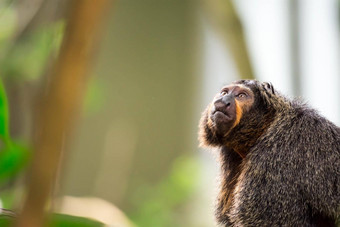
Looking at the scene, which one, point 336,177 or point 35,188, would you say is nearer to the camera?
point 35,188

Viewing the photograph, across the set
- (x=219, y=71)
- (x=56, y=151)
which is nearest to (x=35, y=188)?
(x=56, y=151)

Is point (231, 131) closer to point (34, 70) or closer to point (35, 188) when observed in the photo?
point (34, 70)

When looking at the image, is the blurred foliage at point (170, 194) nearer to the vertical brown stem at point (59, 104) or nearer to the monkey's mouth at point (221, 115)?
the monkey's mouth at point (221, 115)

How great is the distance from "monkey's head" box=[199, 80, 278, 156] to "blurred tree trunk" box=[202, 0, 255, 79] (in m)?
1.46

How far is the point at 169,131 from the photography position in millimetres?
8828

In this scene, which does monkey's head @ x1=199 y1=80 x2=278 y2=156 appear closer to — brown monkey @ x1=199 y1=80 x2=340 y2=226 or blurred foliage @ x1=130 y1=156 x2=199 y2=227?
brown monkey @ x1=199 y1=80 x2=340 y2=226

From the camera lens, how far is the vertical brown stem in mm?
663

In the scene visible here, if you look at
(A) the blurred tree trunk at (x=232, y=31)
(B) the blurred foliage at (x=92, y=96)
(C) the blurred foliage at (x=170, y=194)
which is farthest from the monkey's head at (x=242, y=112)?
(C) the blurred foliage at (x=170, y=194)

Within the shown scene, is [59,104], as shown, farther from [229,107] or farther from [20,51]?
[20,51]

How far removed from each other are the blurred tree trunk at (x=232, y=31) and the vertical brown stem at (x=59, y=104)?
154 inches

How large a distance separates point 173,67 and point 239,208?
5.98 meters

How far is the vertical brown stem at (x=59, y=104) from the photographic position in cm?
66

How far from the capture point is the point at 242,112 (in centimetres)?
312

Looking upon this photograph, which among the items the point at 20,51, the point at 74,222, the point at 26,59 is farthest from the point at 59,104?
the point at 20,51
